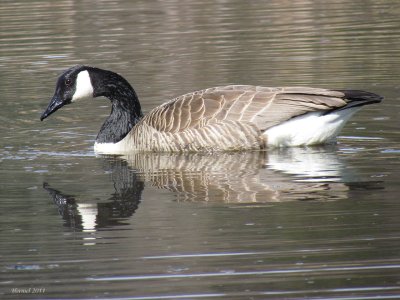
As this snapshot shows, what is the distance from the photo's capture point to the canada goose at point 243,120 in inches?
477

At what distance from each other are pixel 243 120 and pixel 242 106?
17cm

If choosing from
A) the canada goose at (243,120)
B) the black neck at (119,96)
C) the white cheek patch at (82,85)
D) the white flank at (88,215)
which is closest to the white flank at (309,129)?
the canada goose at (243,120)

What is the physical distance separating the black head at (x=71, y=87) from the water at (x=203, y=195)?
0.49 meters

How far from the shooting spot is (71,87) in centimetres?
1384

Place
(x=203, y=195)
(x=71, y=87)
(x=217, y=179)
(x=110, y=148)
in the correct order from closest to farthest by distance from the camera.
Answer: (x=203, y=195)
(x=217, y=179)
(x=110, y=148)
(x=71, y=87)

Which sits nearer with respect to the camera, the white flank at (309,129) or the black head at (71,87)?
the white flank at (309,129)

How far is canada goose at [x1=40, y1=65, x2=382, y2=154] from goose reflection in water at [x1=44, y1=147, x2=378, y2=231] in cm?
16

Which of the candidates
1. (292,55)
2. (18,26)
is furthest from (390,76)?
(18,26)

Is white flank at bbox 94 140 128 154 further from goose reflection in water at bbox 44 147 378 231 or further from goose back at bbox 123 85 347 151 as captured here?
goose back at bbox 123 85 347 151

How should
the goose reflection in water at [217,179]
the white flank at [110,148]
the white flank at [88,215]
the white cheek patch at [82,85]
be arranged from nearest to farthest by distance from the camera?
the white flank at [88,215] → the goose reflection in water at [217,179] → the white flank at [110,148] → the white cheek patch at [82,85]

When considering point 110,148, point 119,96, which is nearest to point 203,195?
point 110,148

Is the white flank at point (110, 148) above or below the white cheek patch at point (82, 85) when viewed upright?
below

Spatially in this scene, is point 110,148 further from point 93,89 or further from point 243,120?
point 243,120

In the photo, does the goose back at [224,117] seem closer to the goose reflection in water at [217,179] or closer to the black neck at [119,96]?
the goose reflection in water at [217,179]
